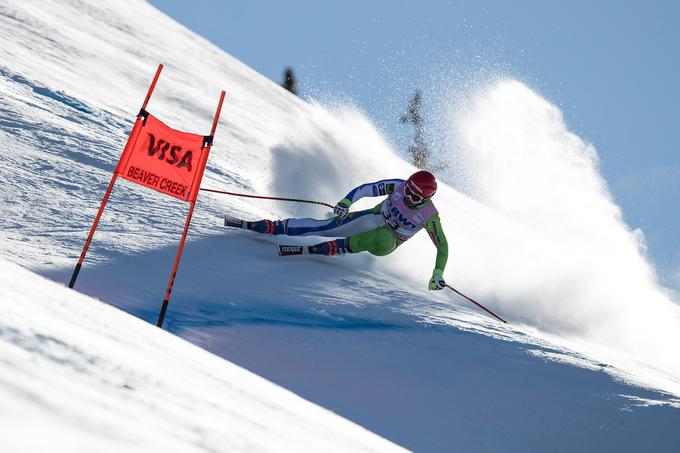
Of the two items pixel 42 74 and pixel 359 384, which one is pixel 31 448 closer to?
pixel 359 384

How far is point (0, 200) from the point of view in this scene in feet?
16.6

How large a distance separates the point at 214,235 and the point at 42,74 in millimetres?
4180

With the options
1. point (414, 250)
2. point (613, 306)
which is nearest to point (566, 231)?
point (613, 306)

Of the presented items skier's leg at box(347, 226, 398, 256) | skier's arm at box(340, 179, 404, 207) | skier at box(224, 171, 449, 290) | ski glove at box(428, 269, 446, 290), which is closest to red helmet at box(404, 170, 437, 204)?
skier at box(224, 171, 449, 290)

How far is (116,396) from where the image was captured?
1.31 m

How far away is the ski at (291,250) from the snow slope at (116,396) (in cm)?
341

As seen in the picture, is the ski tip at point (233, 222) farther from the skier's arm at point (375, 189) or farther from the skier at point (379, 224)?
the skier's arm at point (375, 189)

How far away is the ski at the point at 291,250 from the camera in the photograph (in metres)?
6.02

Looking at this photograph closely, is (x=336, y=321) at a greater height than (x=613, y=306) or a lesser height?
lesser

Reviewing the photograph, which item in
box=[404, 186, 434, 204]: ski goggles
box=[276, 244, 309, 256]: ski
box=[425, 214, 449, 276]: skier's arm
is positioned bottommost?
box=[276, 244, 309, 256]: ski

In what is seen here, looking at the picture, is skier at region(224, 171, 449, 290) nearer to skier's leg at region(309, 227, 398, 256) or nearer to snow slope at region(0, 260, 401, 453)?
skier's leg at region(309, 227, 398, 256)

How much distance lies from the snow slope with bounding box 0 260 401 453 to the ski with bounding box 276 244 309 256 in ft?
11.2

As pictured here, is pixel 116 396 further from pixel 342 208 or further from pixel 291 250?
pixel 342 208

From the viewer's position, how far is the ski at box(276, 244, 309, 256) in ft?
19.8
